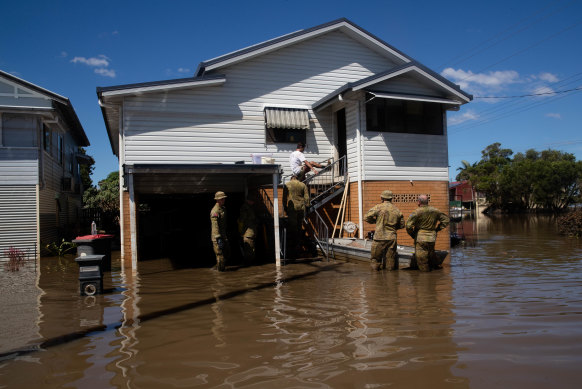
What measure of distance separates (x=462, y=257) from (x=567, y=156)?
56.0 metres

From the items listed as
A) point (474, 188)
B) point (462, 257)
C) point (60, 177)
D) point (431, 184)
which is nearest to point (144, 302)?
point (462, 257)

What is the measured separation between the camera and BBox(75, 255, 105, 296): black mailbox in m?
7.17

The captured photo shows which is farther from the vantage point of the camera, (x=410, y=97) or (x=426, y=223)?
(x=410, y=97)

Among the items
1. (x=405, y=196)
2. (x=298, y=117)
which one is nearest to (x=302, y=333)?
(x=405, y=196)

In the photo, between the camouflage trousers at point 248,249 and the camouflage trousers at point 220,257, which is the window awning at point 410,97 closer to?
the camouflage trousers at point 248,249

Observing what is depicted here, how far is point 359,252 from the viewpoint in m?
10.6

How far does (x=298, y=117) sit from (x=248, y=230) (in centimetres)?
492

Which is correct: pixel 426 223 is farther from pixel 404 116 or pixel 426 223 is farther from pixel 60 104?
pixel 60 104

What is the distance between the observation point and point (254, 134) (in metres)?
14.1

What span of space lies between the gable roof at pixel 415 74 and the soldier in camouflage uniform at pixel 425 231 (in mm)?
5078

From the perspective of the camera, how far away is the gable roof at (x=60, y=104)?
14906 millimetres

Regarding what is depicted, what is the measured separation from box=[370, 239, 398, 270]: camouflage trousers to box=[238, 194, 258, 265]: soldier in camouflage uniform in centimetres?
332

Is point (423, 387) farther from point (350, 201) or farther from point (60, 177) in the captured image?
point (60, 177)

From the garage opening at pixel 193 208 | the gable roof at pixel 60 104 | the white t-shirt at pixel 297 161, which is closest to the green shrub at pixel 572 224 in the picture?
the white t-shirt at pixel 297 161
